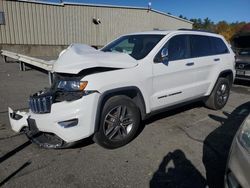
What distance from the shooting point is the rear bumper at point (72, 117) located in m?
3.20

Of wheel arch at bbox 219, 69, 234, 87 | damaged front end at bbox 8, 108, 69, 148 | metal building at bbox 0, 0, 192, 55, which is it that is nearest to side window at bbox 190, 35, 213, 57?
wheel arch at bbox 219, 69, 234, 87

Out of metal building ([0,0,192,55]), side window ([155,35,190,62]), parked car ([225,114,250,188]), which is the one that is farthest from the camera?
metal building ([0,0,192,55])

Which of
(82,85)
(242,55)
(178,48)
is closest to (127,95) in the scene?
(82,85)

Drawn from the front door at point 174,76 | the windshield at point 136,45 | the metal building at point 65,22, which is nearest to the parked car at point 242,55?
the front door at point 174,76

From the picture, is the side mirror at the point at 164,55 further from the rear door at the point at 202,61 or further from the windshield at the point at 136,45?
the rear door at the point at 202,61

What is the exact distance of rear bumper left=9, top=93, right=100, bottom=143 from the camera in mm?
3197

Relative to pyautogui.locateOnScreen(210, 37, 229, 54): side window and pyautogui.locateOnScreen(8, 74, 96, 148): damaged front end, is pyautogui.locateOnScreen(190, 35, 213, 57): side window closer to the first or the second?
pyautogui.locateOnScreen(210, 37, 229, 54): side window

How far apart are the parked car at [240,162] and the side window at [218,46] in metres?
3.47

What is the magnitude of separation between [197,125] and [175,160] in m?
1.59

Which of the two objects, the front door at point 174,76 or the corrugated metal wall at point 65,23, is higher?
the corrugated metal wall at point 65,23

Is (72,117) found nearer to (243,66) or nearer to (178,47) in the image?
(178,47)

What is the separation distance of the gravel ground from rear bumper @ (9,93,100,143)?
0.42 metres

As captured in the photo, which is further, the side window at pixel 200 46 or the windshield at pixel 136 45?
the side window at pixel 200 46

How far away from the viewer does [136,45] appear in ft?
15.1
